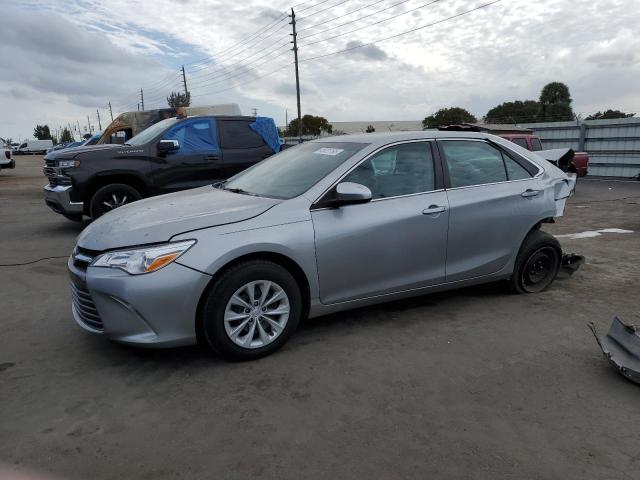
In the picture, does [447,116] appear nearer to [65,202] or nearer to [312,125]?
[312,125]

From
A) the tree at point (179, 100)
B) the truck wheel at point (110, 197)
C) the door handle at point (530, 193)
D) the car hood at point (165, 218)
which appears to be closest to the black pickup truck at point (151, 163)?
the truck wheel at point (110, 197)

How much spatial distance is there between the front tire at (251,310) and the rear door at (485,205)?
151 cm

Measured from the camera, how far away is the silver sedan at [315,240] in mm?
3139

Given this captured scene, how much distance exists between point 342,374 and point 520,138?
11970mm

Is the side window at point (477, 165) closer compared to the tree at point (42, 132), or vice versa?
the side window at point (477, 165)

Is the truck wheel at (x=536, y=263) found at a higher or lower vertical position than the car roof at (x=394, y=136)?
lower

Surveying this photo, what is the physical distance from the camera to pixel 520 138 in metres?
13.4

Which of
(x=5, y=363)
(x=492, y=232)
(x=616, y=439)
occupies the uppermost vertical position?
(x=492, y=232)

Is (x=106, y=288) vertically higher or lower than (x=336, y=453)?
higher

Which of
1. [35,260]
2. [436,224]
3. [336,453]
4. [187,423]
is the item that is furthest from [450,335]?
[35,260]

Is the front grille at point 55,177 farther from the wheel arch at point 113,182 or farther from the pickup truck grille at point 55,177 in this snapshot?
the wheel arch at point 113,182

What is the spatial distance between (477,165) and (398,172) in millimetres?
859

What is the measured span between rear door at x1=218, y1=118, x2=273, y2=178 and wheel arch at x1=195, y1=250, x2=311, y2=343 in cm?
518

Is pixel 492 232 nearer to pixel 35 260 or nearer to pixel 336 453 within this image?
pixel 336 453
